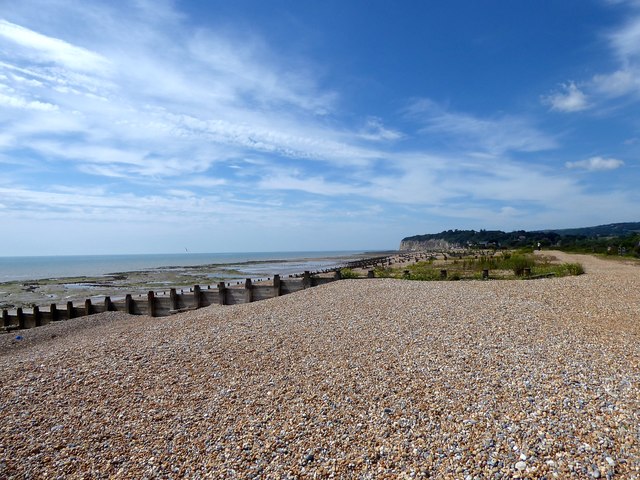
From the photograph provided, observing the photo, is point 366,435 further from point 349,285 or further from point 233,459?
point 349,285

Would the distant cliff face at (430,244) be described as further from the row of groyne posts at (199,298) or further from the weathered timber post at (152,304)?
the weathered timber post at (152,304)

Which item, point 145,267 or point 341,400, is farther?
point 145,267

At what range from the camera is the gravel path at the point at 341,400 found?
402 centimetres

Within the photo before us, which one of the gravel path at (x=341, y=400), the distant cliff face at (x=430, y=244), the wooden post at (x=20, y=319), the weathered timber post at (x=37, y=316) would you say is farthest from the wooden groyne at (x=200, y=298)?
the distant cliff face at (x=430, y=244)

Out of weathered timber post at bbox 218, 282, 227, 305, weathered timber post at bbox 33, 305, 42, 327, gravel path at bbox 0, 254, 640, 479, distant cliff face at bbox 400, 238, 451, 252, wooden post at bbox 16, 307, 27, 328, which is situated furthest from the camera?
distant cliff face at bbox 400, 238, 451, 252

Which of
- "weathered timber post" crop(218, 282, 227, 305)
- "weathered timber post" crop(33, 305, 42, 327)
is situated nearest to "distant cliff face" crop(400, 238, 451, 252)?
"weathered timber post" crop(218, 282, 227, 305)

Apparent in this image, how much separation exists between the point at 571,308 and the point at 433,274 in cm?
697

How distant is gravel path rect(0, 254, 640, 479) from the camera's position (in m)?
4.02

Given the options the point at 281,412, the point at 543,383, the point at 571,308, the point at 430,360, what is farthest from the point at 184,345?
the point at 571,308

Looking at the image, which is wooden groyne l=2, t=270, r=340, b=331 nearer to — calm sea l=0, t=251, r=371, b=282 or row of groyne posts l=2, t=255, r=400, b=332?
row of groyne posts l=2, t=255, r=400, b=332

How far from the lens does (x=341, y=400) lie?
527cm

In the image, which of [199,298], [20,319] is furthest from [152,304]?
[20,319]

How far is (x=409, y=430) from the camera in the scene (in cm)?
444

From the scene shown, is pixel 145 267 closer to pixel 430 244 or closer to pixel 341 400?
pixel 341 400
